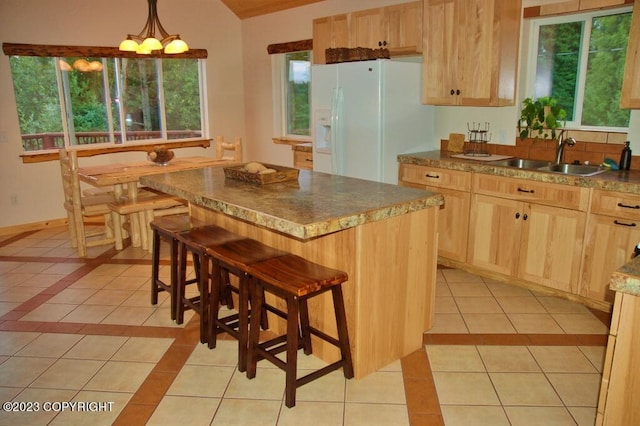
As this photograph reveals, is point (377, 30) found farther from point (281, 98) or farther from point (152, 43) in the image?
point (281, 98)

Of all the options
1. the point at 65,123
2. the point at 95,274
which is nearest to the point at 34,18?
the point at 65,123

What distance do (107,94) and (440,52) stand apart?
394cm

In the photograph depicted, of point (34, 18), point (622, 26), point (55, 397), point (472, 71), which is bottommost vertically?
point (55, 397)

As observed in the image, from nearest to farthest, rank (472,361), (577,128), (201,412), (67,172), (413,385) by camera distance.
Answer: (201,412) → (413,385) → (472,361) → (577,128) → (67,172)

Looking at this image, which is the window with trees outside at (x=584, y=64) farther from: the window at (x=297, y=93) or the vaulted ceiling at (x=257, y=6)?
the window at (x=297, y=93)

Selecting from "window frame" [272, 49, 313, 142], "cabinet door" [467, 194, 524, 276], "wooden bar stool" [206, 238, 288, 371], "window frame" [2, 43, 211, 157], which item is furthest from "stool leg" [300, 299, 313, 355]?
"window frame" [2, 43, 211, 157]

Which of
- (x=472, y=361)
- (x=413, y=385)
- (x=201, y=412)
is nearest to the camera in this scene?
(x=201, y=412)

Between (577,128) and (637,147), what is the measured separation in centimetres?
50

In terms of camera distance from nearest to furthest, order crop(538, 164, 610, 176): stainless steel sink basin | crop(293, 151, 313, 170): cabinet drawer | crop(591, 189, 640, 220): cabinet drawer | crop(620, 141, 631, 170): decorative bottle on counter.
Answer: crop(591, 189, 640, 220): cabinet drawer, crop(620, 141, 631, 170): decorative bottle on counter, crop(538, 164, 610, 176): stainless steel sink basin, crop(293, 151, 313, 170): cabinet drawer

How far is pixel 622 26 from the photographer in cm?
355

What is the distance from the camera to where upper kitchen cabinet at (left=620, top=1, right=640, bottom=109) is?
3.08 m

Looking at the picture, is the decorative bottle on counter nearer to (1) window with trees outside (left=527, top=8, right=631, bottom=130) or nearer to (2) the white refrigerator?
(1) window with trees outside (left=527, top=8, right=631, bottom=130)

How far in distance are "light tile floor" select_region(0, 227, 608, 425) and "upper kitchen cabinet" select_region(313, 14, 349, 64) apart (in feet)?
8.67

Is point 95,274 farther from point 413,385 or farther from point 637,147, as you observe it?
point 637,147
